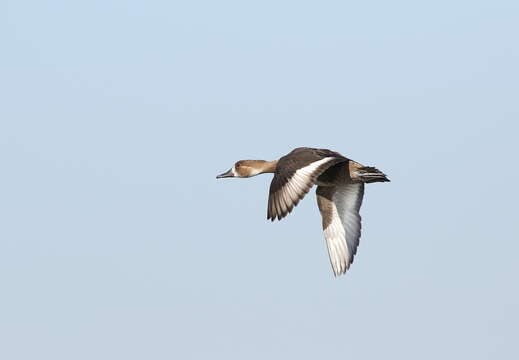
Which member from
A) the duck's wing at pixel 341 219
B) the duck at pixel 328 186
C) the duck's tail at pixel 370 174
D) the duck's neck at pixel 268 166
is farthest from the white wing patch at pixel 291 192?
the duck's wing at pixel 341 219

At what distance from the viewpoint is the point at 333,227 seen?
2608cm

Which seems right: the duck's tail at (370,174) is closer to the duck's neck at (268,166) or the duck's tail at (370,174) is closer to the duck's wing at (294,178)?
the duck's wing at (294,178)

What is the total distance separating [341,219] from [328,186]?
93cm

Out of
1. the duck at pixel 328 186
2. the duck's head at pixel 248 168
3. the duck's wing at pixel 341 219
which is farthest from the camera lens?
the duck's head at pixel 248 168

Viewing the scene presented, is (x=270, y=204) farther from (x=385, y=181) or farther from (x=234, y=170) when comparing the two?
(x=234, y=170)

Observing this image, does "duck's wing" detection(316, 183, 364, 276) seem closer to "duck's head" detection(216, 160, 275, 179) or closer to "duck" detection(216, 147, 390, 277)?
"duck" detection(216, 147, 390, 277)

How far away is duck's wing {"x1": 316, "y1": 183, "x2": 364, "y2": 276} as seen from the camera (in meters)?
25.5

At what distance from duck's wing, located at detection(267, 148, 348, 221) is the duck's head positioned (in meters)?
2.45

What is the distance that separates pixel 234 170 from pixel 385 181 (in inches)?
185

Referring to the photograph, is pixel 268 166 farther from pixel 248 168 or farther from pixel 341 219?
pixel 341 219

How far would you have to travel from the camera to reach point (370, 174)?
80.0 ft

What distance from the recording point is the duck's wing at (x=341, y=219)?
25547 millimetres

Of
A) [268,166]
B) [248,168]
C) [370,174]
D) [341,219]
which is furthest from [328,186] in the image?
[248,168]

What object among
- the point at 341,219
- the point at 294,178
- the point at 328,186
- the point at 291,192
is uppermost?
the point at 328,186
